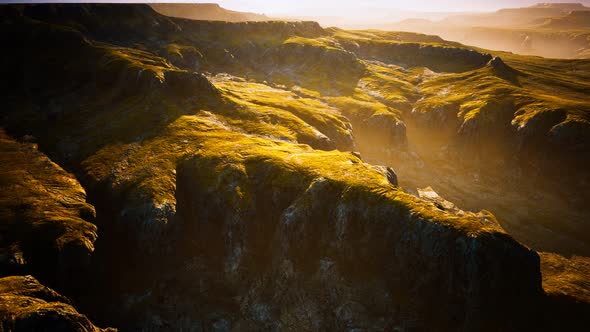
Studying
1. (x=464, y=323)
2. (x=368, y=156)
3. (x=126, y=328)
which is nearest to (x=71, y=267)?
(x=126, y=328)

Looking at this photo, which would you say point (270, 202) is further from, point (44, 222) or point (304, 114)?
point (304, 114)

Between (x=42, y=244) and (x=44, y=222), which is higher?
(x=44, y=222)

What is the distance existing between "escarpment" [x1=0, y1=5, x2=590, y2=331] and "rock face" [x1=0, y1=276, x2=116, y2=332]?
519 millimetres

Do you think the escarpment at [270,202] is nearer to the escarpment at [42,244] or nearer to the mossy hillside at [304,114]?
the escarpment at [42,244]

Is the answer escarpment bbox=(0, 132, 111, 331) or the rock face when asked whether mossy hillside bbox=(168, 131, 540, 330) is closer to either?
escarpment bbox=(0, 132, 111, 331)

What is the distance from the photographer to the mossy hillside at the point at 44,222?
47.5m

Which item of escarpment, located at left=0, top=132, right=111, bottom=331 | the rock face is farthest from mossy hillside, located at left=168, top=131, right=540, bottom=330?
the rock face

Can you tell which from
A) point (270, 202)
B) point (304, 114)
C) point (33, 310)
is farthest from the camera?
point (304, 114)

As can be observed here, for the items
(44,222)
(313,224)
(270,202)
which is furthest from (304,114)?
(44,222)

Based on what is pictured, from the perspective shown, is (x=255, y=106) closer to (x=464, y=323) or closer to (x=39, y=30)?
(x=464, y=323)

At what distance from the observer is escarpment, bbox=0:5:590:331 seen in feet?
155

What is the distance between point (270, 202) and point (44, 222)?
123 ft

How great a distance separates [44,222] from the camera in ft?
170

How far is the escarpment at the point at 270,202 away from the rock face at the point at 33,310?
1.70ft
